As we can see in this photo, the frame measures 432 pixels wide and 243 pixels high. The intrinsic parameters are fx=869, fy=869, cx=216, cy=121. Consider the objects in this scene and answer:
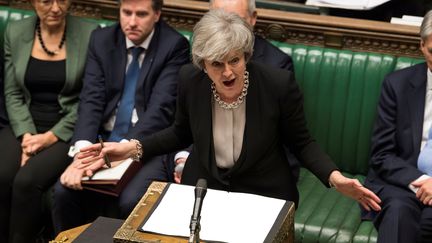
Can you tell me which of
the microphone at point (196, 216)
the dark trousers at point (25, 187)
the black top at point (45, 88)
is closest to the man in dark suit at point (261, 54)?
the dark trousers at point (25, 187)

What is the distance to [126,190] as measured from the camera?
4.04 metres

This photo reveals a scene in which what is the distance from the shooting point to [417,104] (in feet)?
12.6

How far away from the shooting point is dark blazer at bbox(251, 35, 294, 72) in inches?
163

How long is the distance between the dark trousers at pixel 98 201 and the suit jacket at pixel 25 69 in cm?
41

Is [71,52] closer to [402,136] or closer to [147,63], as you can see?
[147,63]

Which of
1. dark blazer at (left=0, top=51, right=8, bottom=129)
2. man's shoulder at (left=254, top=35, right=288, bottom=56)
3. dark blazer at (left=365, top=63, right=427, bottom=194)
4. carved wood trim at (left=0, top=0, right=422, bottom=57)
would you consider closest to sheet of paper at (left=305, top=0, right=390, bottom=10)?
carved wood trim at (left=0, top=0, right=422, bottom=57)

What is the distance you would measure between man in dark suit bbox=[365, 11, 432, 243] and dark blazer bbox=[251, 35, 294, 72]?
0.49 metres

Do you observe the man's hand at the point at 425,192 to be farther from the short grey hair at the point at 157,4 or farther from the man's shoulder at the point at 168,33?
the short grey hair at the point at 157,4

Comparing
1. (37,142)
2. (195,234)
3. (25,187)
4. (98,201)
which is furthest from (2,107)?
(195,234)

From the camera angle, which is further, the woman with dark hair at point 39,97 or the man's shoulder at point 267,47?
the woman with dark hair at point 39,97

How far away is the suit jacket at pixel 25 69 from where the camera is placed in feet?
14.6

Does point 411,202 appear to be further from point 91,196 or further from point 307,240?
point 91,196

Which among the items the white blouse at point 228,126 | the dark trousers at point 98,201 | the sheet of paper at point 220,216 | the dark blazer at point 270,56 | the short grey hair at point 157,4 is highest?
the short grey hair at point 157,4

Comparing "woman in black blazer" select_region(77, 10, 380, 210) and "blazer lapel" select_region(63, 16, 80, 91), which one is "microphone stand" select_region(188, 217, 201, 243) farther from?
"blazer lapel" select_region(63, 16, 80, 91)
